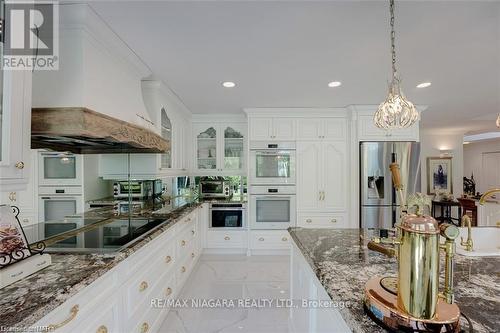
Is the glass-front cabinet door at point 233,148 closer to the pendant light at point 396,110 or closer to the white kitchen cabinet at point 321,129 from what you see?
the white kitchen cabinet at point 321,129

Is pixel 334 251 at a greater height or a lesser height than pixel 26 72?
lesser

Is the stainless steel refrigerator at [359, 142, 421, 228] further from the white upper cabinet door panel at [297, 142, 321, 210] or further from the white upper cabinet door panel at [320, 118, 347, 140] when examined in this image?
the white upper cabinet door panel at [297, 142, 321, 210]

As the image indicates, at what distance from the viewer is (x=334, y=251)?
4.80 ft

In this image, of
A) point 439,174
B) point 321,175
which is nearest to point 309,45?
point 321,175

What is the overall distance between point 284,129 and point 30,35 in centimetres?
314

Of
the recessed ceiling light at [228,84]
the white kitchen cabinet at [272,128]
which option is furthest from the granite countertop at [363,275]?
the white kitchen cabinet at [272,128]

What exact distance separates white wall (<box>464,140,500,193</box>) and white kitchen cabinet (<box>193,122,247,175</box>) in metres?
7.68

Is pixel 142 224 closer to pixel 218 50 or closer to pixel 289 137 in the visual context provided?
pixel 218 50

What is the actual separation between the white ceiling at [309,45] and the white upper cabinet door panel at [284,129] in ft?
2.50

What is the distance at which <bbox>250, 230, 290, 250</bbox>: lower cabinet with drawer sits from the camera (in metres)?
3.89

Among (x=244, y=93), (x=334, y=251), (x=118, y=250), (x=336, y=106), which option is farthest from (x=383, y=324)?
(x=336, y=106)

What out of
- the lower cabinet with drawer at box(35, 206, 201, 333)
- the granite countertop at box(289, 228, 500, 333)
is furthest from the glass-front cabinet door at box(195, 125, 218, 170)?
the granite countertop at box(289, 228, 500, 333)

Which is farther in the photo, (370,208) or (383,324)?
(370,208)

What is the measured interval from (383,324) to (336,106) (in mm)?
3443
